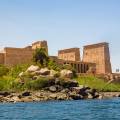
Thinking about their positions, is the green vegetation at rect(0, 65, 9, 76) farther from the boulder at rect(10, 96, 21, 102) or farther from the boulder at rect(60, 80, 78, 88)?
the boulder at rect(10, 96, 21, 102)

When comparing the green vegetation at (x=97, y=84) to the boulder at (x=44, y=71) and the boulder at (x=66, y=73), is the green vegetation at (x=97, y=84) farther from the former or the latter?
the boulder at (x=44, y=71)

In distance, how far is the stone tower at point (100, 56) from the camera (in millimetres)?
152000

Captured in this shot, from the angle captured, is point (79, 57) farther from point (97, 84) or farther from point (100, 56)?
point (97, 84)

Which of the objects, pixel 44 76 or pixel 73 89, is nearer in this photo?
pixel 73 89

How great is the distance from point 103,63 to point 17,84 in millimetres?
50924

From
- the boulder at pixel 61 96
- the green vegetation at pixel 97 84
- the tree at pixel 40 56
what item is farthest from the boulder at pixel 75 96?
the tree at pixel 40 56

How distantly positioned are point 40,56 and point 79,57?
33.2 m

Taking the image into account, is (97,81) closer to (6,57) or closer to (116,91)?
(116,91)

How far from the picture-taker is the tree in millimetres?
125062

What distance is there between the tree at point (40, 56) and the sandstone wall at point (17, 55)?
475 cm

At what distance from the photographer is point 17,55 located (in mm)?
129375

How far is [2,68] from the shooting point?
402ft

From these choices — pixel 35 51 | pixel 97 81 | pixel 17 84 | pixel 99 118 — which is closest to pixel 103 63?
pixel 97 81

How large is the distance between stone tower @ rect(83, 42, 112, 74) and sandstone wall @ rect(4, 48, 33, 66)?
2897cm
